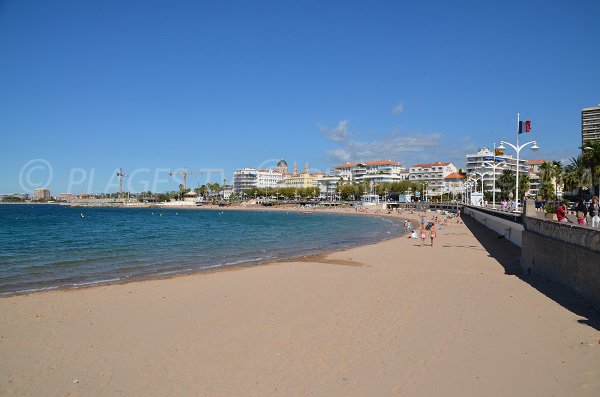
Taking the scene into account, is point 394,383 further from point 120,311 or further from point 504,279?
point 504,279

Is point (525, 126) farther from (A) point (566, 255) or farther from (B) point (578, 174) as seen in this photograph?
(B) point (578, 174)

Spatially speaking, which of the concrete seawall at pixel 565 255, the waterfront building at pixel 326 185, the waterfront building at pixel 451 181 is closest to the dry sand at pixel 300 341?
the concrete seawall at pixel 565 255

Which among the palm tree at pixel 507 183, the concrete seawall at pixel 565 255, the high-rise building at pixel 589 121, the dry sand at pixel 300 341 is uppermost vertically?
the high-rise building at pixel 589 121

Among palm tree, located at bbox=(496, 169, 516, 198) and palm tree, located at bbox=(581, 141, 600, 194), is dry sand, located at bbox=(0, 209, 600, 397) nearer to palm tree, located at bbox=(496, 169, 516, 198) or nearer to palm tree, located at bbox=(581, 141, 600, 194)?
palm tree, located at bbox=(581, 141, 600, 194)

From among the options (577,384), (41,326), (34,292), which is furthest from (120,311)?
(577,384)

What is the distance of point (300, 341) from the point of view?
863 centimetres

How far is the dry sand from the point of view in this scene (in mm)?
6566

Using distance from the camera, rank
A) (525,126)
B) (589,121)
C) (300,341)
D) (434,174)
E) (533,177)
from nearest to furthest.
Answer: (300,341) → (525,126) → (533,177) → (589,121) → (434,174)

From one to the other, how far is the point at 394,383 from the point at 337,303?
5377mm

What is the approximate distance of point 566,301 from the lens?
10906 millimetres

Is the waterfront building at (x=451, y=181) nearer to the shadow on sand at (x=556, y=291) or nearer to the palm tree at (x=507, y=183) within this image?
the palm tree at (x=507, y=183)

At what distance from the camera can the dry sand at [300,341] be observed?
6.57 meters

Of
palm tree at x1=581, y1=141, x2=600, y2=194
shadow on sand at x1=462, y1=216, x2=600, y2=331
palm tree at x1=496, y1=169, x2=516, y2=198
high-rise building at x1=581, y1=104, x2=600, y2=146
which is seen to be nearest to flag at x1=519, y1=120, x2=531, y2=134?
shadow on sand at x1=462, y1=216, x2=600, y2=331

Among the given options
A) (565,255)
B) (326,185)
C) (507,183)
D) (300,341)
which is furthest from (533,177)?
(300,341)
